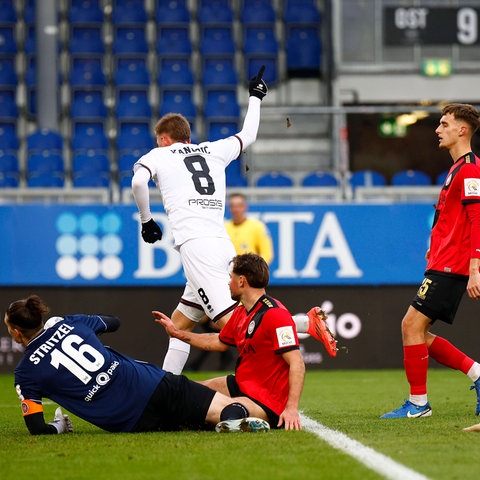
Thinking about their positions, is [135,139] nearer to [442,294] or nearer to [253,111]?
[253,111]

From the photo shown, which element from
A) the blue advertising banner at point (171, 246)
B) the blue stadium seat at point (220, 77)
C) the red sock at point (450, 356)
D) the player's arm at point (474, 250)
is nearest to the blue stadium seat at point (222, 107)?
the blue stadium seat at point (220, 77)

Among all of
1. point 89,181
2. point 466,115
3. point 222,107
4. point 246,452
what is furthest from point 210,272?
point 222,107

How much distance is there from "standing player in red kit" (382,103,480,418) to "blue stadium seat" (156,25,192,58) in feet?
39.9

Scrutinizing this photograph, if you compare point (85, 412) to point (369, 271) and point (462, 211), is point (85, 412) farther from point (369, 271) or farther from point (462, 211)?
point (369, 271)

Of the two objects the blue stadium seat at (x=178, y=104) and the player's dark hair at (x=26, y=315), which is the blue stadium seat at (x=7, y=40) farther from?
the player's dark hair at (x=26, y=315)

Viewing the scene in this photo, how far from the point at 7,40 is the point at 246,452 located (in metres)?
15.1

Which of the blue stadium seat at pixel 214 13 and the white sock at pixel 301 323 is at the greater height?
the blue stadium seat at pixel 214 13

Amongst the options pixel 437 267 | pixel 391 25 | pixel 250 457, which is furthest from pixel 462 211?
pixel 391 25

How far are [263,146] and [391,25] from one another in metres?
3.13

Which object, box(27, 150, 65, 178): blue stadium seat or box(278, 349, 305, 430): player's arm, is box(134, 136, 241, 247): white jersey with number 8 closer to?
box(278, 349, 305, 430): player's arm

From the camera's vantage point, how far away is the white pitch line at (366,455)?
5105mm

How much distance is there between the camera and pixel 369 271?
13.7 m

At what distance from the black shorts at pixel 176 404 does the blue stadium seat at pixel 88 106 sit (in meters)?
12.0

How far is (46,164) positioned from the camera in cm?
1639
